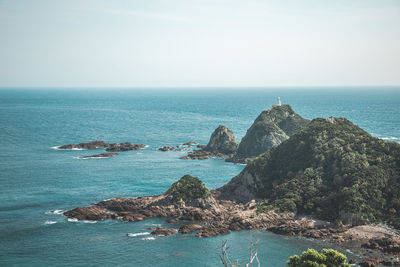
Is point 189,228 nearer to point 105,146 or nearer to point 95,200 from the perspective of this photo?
point 95,200

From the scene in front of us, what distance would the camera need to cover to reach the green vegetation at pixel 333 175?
62.6 metres

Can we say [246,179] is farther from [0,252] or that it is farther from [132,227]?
[0,252]

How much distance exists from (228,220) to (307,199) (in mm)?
15426

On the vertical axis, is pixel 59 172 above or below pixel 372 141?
below

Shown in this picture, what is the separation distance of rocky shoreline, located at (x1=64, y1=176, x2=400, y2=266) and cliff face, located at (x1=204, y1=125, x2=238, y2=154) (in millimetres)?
47472

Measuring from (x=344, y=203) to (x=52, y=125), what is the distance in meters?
161

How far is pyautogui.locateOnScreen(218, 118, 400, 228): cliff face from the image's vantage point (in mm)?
62719

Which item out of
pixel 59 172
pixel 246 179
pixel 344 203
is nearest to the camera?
pixel 344 203

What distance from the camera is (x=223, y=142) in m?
127

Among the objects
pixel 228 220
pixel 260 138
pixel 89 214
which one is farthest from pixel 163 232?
pixel 260 138

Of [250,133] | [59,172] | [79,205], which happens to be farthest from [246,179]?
[59,172]

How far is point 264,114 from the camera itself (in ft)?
428

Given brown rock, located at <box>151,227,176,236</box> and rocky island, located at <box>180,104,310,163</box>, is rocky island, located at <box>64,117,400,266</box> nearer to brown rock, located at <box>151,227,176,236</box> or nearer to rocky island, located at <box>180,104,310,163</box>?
brown rock, located at <box>151,227,176,236</box>

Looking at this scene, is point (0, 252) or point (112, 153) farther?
point (112, 153)
